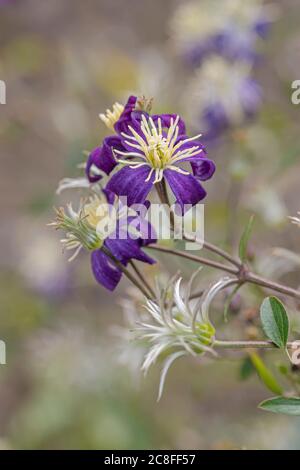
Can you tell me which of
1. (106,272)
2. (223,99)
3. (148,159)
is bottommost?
(106,272)

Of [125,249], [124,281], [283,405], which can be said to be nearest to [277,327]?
[283,405]

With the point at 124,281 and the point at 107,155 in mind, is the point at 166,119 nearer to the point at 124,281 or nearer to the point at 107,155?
the point at 107,155

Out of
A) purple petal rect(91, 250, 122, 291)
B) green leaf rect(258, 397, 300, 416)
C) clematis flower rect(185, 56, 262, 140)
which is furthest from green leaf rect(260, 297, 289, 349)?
clematis flower rect(185, 56, 262, 140)

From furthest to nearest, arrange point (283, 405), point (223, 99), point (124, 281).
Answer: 1. point (124, 281)
2. point (223, 99)
3. point (283, 405)

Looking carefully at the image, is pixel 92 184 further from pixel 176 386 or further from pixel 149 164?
pixel 176 386

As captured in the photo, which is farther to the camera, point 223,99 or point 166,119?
point 223,99
